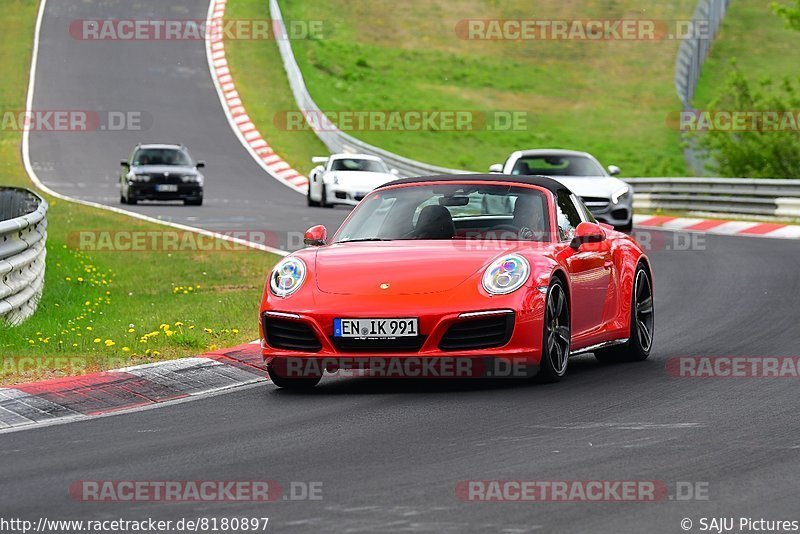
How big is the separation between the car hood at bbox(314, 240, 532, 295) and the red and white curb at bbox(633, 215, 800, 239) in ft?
51.3

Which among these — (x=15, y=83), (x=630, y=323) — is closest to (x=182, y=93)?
(x=15, y=83)

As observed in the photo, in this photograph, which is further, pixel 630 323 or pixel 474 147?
pixel 474 147

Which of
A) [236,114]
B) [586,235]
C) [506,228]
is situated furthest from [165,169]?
[586,235]

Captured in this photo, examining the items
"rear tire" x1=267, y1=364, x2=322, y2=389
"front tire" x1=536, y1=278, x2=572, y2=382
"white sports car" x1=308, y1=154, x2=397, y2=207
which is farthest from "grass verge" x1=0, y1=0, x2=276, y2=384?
"white sports car" x1=308, y1=154, x2=397, y2=207

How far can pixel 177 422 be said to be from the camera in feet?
28.6

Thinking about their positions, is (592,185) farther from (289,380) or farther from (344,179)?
(289,380)

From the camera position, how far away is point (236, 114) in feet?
163

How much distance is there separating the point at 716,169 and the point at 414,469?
31834 millimetres

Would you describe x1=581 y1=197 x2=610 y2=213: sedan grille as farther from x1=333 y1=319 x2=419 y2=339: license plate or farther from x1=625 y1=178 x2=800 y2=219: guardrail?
x1=333 y1=319 x2=419 y2=339: license plate

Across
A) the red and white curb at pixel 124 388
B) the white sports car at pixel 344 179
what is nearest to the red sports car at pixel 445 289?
the red and white curb at pixel 124 388

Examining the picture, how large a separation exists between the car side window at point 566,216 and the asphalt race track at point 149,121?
43.9 ft

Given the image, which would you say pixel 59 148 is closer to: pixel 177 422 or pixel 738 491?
pixel 177 422

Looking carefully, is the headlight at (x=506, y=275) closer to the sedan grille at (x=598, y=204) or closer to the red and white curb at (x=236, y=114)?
the sedan grille at (x=598, y=204)

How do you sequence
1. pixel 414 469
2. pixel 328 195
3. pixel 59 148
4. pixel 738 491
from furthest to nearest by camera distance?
1. pixel 59 148
2. pixel 328 195
3. pixel 414 469
4. pixel 738 491
